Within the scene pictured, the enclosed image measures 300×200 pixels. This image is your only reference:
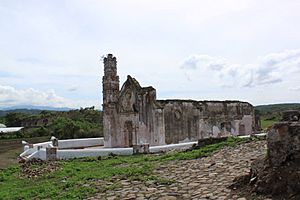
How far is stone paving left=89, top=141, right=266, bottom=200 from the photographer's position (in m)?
6.99

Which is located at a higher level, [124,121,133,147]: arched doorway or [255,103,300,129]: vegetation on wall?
[255,103,300,129]: vegetation on wall

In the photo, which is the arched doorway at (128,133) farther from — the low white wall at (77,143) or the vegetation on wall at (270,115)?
the vegetation on wall at (270,115)

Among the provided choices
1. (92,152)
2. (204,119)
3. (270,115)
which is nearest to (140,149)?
(92,152)

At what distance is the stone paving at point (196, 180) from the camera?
6995mm

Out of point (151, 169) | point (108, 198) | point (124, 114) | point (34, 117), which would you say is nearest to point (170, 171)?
point (151, 169)

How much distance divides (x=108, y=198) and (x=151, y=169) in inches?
111

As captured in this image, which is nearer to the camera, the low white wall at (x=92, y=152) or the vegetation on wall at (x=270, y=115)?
the low white wall at (x=92, y=152)

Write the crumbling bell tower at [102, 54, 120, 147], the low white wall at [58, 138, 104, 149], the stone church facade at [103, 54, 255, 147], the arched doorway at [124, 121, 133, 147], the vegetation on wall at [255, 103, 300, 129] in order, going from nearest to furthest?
the stone church facade at [103, 54, 255, 147]
the arched doorway at [124, 121, 133, 147]
the crumbling bell tower at [102, 54, 120, 147]
the low white wall at [58, 138, 104, 149]
the vegetation on wall at [255, 103, 300, 129]

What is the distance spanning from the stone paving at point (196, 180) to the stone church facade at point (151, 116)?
1207 cm

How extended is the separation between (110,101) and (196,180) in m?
18.0

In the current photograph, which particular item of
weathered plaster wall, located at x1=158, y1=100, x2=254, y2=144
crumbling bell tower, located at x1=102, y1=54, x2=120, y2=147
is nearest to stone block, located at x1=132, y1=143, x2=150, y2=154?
weathered plaster wall, located at x1=158, y1=100, x2=254, y2=144

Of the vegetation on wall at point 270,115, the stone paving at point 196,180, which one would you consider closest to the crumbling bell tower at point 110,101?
the vegetation on wall at point 270,115

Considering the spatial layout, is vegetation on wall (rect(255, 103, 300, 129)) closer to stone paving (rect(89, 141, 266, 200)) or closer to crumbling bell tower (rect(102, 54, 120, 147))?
stone paving (rect(89, 141, 266, 200))

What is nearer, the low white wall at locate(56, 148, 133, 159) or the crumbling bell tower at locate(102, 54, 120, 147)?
the low white wall at locate(56, 148, 133, 159)
